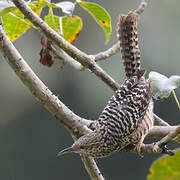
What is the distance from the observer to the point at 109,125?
3451 mm

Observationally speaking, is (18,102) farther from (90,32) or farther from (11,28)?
(11,28)

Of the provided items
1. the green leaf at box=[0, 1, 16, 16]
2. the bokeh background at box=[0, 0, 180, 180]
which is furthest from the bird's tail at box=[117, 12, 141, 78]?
the bokeh background at box=[0, 0, 180, 180]

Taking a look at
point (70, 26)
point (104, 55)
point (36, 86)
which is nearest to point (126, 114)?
point (104, 55)

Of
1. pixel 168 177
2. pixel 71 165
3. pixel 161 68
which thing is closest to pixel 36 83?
pixel 168 177

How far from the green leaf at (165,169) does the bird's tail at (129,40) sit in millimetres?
2046

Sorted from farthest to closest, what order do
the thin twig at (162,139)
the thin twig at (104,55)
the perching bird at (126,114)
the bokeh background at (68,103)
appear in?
the bokeh background at (68,103), the perching bird at (126,114), the thin twig at (104,55), the thin twig at (162,139)

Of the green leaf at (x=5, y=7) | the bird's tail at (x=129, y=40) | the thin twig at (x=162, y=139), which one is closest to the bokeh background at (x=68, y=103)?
the bird's tail at (x=129, y=40)

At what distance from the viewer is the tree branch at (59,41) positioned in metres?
2.70

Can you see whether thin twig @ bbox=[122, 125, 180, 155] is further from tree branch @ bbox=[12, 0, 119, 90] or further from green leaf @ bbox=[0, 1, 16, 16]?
green leaf @ bbox=[0, 1, 16, 16]

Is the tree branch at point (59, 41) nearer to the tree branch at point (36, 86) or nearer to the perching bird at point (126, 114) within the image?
the tree branch at point (36, 86)

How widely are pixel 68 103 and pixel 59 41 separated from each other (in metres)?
11.1

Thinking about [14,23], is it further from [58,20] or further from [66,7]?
[66,7]

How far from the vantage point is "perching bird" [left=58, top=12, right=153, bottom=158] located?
3.33 meters

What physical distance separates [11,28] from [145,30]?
1075cm
